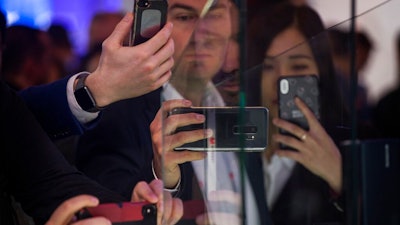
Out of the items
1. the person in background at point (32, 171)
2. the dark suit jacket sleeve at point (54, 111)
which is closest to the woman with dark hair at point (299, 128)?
the person in background at point (32, 171)

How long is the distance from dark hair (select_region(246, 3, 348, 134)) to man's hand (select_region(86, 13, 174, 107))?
31cm

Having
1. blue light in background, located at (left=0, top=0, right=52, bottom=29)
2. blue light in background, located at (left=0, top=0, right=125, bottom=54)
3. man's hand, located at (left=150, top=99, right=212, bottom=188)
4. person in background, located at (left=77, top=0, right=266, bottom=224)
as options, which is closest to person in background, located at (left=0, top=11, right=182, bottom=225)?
person in background, located at (left=77, top=0, right=266, bottom=224)

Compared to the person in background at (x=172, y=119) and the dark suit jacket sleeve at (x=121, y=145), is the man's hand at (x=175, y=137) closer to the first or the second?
the person in background at (x=172, y=119)

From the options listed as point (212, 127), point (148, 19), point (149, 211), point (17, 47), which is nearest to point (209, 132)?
point (212, 127)

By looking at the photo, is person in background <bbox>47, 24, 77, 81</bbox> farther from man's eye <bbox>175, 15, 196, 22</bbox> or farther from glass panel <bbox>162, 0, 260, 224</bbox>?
glass panel <bbox>162, 0, 260, 224</bbox>

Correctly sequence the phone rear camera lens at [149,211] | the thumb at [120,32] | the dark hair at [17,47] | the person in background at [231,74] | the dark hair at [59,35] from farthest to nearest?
the dark hair at [59,35]
the dark hair at [17,47]
the thumb at [120,32]
the phone rear camera lens at [149,211]
the person in background at [231,74]

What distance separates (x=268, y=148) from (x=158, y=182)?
31 cm

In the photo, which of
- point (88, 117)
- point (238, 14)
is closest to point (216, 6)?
point (238, 14)

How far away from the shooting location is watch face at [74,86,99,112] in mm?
1121

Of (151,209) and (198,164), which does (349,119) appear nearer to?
(198,164)

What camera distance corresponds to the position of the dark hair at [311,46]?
71 centimetres

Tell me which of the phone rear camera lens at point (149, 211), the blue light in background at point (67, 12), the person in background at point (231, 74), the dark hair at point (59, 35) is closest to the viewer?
the person in background at point (231, 74)

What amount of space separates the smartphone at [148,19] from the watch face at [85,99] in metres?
0.12

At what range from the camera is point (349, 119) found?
0.70 m
